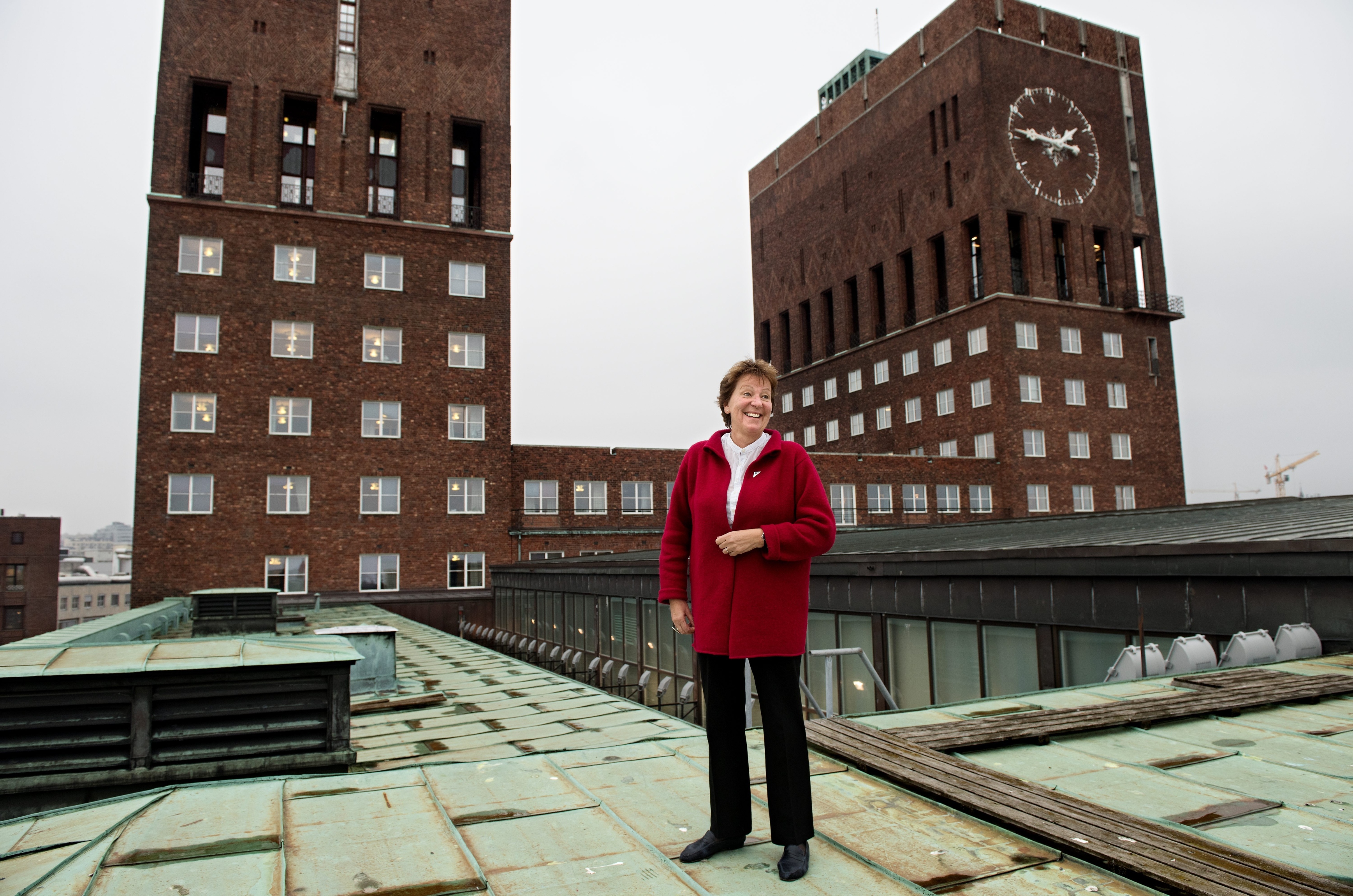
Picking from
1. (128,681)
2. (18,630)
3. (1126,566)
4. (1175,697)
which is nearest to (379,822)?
(128,681)

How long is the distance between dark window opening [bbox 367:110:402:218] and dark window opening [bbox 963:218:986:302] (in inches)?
1381

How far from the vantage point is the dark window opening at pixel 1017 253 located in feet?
171

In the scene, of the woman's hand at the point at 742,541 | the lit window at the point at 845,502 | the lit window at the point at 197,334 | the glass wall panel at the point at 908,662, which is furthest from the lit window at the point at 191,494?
the woman's hand at the point at 742,541

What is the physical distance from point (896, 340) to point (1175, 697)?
53.9 meters

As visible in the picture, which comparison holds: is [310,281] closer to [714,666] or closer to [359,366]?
[359,366]

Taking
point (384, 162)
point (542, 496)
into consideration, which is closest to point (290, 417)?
point (542, 496)

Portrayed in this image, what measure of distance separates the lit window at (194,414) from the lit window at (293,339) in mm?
3628

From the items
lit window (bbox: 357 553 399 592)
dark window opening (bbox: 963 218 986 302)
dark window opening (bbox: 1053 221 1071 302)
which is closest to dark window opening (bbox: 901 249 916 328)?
dark window opening (bbox: 963 218 986 302)

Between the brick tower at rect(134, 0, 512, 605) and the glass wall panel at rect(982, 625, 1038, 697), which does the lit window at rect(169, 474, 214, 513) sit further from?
the glass wall panel at rect(982, 625, 1038, 697)

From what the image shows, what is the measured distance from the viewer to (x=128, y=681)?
5512 mm

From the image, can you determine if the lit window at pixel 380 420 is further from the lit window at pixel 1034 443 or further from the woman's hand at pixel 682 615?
the woman's hand at pixel 682 615

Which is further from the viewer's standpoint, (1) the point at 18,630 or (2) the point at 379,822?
(1) the point at 18,630

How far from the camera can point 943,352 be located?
177 feet

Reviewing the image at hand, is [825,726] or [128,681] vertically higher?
[128,681]
